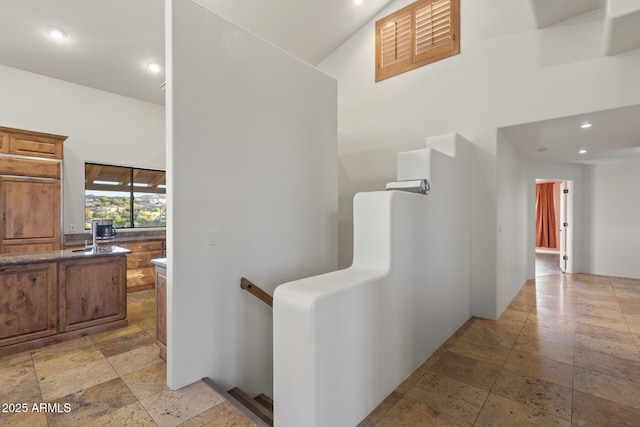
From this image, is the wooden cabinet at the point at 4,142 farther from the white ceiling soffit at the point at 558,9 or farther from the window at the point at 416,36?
the white ceiling soffit at the point at 558,9

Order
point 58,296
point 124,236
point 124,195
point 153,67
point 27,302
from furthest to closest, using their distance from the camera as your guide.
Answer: point 124,195 < point 124,236 < point 153,67 < point 58,296 < point 27,302

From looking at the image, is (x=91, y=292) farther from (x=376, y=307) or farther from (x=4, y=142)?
(x=376, y=307)

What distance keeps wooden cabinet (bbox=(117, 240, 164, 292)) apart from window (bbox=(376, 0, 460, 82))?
5086 millimetres

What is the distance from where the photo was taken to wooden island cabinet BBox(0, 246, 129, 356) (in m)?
2.81

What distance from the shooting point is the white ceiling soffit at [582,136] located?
3.41 meters

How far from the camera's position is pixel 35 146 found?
4117mm

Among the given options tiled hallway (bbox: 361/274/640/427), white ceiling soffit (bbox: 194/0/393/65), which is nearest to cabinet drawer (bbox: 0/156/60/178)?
white ceiling soffit (bbox: 194/0/393/65)

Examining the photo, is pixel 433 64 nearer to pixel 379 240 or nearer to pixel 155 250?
pixel 379 240

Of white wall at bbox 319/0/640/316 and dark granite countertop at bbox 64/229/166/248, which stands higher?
white wall at bbox 319/0/640/316

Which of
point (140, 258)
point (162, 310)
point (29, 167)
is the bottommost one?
point (162, 310)

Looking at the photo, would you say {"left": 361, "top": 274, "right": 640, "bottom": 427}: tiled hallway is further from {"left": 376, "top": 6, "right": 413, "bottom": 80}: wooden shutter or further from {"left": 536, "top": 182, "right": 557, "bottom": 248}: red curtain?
{"left": 536, "top": 182, "right": 557, "bottom": 248}: red curtain

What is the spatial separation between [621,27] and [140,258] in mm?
6923

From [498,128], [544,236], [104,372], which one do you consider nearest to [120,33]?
[104,372]

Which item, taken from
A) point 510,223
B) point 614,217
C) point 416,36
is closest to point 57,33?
point 416,36
